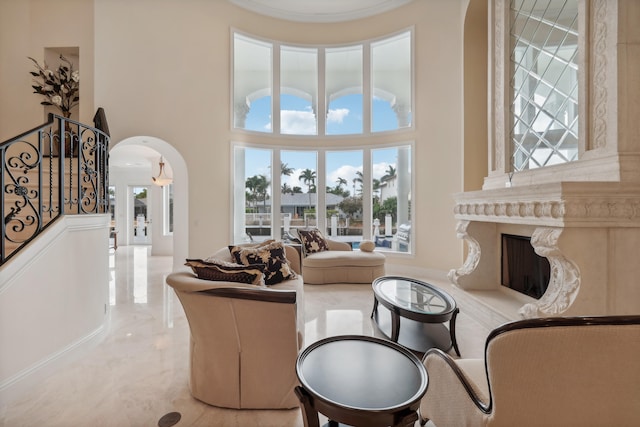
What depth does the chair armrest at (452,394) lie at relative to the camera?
1206 millimetres

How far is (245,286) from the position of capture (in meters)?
1.72

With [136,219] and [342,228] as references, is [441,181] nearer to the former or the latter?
[342,228]

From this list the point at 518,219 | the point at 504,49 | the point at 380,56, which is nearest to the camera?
the point at 518,219

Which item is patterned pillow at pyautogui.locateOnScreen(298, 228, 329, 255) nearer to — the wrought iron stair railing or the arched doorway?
the arched doorway

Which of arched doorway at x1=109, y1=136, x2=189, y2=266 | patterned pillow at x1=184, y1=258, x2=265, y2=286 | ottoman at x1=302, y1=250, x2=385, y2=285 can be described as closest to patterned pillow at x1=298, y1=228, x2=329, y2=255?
ottoman at x1=302, y1=250, x2=385, y2=285

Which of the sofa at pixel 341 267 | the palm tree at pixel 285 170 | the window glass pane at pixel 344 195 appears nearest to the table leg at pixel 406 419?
the sofa at pixel 341 267

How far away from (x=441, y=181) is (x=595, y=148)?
2831mm

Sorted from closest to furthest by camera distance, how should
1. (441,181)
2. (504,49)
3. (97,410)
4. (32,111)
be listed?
(97,410) < (504,49) < (32,111) < (441,181)

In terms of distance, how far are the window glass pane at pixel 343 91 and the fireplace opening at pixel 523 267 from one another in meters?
3.71

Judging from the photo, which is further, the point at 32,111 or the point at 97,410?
the point at 32,111

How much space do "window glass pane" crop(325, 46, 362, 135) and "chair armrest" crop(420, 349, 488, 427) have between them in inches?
205

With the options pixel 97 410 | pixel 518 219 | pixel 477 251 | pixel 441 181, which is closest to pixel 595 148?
pixel 518 219

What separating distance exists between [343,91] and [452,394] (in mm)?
5951

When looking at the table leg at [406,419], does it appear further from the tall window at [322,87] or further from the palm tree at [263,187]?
the tall window at [322,87]
